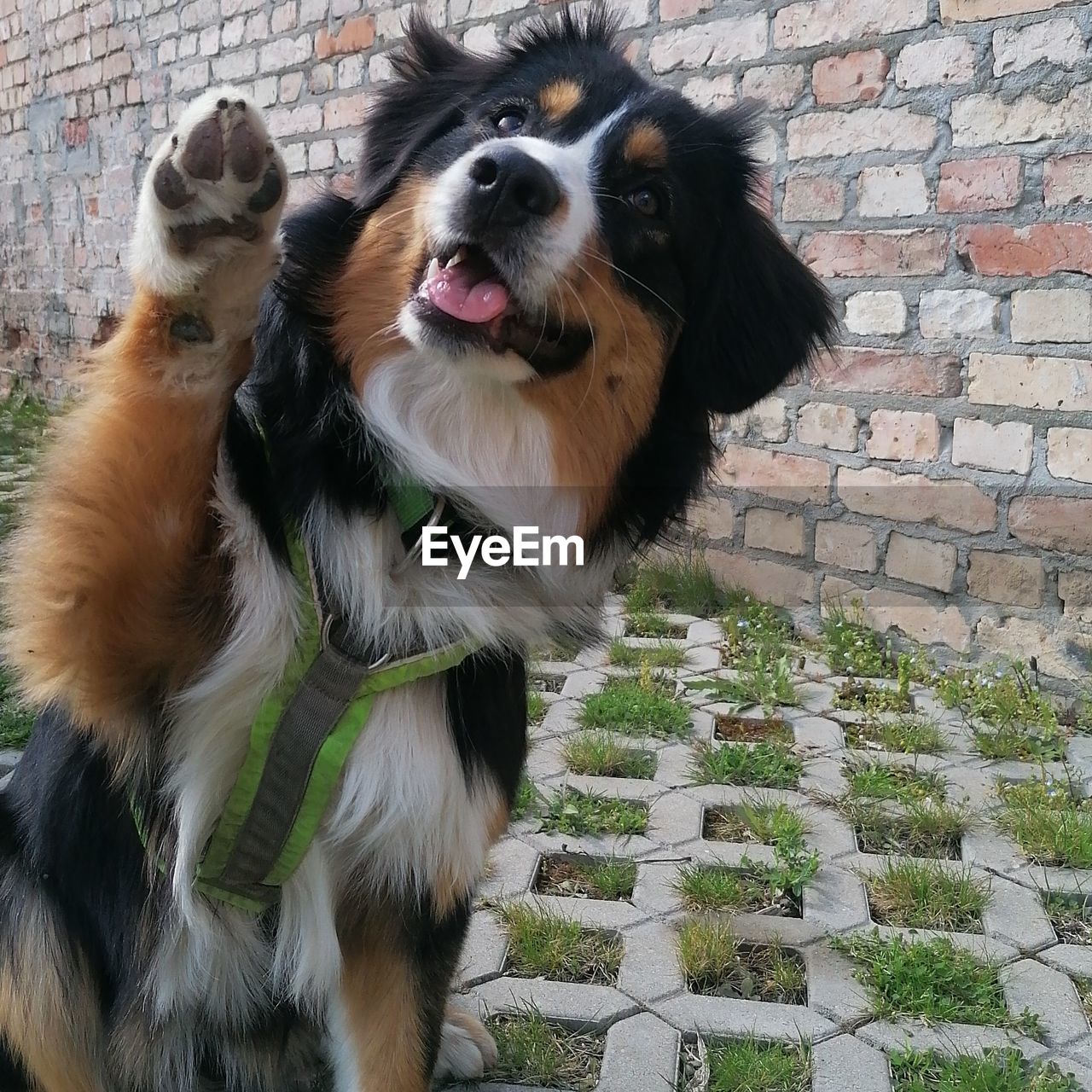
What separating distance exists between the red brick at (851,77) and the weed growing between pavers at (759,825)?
9.51 feet

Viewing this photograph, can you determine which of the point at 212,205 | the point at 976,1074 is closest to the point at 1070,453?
the point at 976,1074

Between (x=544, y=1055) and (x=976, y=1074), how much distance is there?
2.86 ft

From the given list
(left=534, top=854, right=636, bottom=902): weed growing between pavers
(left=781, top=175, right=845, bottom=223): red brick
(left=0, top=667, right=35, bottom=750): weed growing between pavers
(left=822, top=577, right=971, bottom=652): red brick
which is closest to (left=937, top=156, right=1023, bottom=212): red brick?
(left=781, top=175, right=845, bottom=223): red brick

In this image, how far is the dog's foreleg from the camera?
1.52 meters

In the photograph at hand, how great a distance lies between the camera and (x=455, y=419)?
2051mm

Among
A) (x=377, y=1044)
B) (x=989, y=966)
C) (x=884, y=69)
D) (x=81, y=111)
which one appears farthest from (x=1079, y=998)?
(x=81, y=111)

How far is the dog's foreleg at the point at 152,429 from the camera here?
4.97 ft

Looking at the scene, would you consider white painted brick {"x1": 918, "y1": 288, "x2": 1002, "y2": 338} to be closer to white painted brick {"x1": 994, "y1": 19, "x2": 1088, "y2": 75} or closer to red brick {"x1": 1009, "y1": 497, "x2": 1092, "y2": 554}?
red brick {"x1": 1009, "y1": 497, "x2": 1092, "y2": 554}

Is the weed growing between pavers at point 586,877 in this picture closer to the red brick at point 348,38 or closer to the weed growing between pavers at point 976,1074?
the weed growing between pavers at point 976,1074

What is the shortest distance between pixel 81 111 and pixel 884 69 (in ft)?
24.4

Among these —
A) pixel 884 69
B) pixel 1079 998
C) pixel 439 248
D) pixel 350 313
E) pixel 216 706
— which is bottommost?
pixel 1079 998

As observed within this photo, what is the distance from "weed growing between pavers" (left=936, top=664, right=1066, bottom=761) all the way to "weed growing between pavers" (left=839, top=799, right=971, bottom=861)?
58 centimetres

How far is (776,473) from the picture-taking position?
480 centimetres

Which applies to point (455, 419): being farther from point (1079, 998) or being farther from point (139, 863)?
point (1079, 998)
